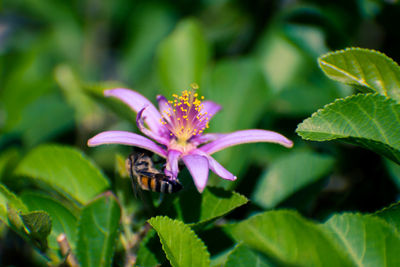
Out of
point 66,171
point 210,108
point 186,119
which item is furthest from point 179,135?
point 66,171

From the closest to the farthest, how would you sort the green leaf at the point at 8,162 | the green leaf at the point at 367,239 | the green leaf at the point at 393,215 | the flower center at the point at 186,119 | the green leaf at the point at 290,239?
the green leaf at the point at 290,239 < the green leaf at the point at 367,239 < the green leaf at the point at 393,215 < the flower center at the point at 186,119 < the green leaf at the point at 8,162

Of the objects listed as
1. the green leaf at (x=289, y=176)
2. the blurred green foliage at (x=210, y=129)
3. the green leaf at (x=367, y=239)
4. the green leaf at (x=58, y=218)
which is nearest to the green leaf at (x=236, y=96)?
the blurred green foliage at (x=210, y=129)

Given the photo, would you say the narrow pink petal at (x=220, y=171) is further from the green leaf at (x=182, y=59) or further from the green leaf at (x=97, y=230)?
the green leaf at (x=182, y=59)

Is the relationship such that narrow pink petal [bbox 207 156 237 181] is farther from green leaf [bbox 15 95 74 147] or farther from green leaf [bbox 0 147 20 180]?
green leaf [bbox 15 95 74 147]

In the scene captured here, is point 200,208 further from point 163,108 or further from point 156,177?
point 163,108

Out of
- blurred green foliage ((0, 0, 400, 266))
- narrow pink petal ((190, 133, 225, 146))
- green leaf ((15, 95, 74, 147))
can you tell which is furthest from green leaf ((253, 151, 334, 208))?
green leaf ((15, 95, 74, 147))

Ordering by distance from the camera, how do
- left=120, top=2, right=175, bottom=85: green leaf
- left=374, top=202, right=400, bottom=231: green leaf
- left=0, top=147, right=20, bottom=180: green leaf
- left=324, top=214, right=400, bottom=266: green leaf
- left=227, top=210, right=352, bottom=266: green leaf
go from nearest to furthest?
left=227, top=210, right=352, bottom=266: green leaf → left=324, top=214, right=400, bottom=266: green leaf → left=374, top=202, right=400, bottom=231: green leaf → left=0, top=147, right=20, bottom=180: green leaf → left=120, top=2, right=175, bottom=85: green leaf

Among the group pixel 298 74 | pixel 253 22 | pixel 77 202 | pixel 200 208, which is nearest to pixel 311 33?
pixel 298 74
